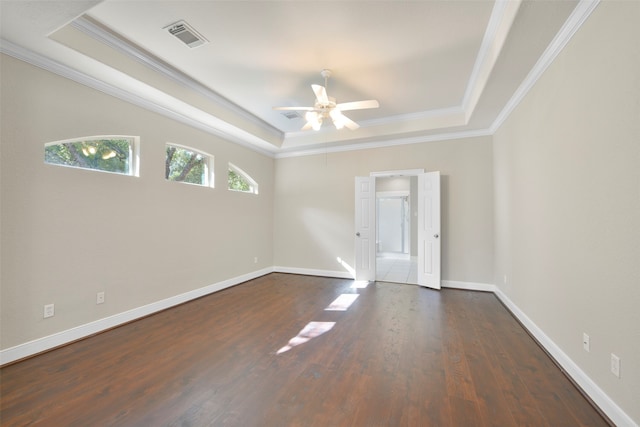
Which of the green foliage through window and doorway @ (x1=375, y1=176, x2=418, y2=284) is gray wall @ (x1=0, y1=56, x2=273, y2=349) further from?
doorway @ (x1=375, y1=176, x2=418, y2=284)

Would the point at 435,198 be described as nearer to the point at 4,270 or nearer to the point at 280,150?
the point at 280,150

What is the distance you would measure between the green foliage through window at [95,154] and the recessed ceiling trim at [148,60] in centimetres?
98

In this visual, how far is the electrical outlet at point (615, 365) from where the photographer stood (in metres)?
1.66

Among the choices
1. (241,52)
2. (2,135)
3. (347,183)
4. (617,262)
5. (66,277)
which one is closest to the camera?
(617,262)

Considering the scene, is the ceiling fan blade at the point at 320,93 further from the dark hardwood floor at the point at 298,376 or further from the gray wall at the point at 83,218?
the dark hardwood floor at the point at 298,376

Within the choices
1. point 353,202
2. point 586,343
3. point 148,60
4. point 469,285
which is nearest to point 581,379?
point 586,343

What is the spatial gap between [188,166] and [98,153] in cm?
131

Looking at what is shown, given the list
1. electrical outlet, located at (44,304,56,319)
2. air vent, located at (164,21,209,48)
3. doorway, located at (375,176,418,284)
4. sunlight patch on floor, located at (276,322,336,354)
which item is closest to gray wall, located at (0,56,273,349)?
electrical outlet, located at (44,304,56,319)

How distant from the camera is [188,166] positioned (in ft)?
14.3

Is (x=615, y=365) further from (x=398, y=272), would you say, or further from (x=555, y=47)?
(x=398, y=272)

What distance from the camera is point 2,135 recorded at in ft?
7.81

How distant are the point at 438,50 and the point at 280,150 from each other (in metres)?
3.85

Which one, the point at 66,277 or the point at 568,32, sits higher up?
the point at 568,32

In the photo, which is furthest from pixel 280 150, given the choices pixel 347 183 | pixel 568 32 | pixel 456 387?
pixel 456 387
